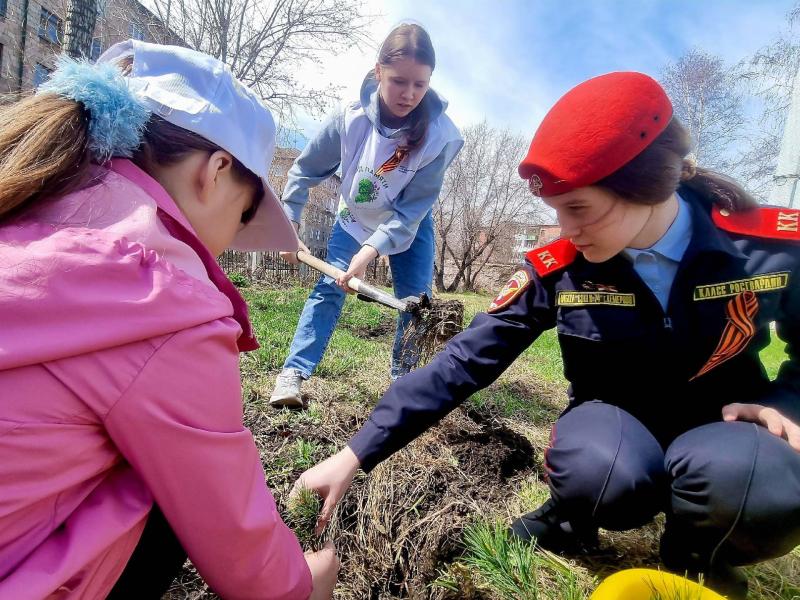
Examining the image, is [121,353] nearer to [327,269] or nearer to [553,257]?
[553,257]

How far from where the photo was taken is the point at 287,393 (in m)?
2.34

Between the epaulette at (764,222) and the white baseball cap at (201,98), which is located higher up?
the epaulette at (764,222)

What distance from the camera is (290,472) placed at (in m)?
1.79

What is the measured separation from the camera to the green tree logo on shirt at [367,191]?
2.80 metres

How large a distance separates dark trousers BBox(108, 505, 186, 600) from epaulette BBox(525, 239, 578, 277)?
1.18 meters

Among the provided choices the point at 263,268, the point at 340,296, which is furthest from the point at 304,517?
the point at 263,268

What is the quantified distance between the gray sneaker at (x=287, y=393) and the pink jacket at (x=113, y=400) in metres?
1.42

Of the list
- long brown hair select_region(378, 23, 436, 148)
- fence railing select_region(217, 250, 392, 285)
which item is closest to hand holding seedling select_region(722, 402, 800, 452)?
long brown hair select_region(378, 23, 436, 148)

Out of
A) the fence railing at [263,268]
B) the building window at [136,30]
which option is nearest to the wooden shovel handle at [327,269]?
the fence railing at [263,268]

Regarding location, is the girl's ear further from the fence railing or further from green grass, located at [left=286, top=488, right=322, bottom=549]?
the fence railing

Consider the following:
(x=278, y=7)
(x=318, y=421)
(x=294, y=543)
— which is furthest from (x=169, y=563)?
(x=278, y=7)

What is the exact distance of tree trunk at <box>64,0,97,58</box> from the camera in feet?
17.4

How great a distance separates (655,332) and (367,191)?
1.79 metres

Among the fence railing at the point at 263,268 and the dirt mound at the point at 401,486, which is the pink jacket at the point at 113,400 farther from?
the fence railing at the point at 263,268
